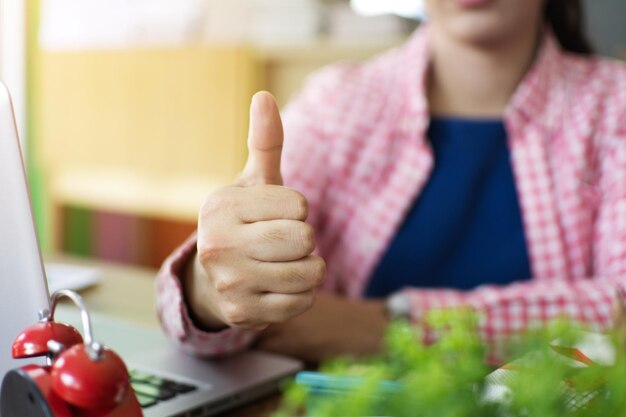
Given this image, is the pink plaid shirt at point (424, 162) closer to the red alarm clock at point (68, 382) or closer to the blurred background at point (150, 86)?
the red alarm clock at point (68, 382)

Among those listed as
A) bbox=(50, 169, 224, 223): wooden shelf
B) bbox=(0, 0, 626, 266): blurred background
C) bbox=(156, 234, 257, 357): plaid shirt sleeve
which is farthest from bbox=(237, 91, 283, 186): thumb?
bbox=(50, 169, 224, 223): wooden shelf

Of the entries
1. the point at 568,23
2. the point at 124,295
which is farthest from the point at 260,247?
the point at 568,23

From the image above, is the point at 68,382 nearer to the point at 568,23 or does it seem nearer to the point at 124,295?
the point at 124,295

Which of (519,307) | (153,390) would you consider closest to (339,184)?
(519,307)

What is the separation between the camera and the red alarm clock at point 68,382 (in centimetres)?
34

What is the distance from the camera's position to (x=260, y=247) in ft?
1.79

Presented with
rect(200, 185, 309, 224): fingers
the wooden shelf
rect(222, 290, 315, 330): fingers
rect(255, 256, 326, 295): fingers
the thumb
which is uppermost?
the thumb

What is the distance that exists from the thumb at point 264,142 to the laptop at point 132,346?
0.17m

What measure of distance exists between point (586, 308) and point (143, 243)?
2309 mm

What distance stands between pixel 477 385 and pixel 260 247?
31 centimetres

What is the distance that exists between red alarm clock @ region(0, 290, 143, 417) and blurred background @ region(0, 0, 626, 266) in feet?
6.65

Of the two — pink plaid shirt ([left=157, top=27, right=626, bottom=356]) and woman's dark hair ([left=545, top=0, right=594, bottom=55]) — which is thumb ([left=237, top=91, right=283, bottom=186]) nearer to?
pink plaid shirt ([left=157, top=27, right=626, bottom=356])

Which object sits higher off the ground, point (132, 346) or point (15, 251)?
point (15, 251)

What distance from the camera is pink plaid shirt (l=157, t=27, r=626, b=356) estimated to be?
1.08m
